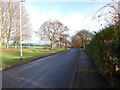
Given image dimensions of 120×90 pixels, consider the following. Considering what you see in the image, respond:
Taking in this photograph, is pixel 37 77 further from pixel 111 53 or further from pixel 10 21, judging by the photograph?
pixel 10 21

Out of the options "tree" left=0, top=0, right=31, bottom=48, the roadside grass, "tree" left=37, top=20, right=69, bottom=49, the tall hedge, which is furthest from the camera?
"tree" left=37, top=20, right=69, bottom=49

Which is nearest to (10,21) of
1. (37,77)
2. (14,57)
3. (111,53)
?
(14,57)

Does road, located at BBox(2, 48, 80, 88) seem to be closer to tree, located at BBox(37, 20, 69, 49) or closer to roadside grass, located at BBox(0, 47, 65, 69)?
roadside grass, located at BBox(0, 47, 65, 69)

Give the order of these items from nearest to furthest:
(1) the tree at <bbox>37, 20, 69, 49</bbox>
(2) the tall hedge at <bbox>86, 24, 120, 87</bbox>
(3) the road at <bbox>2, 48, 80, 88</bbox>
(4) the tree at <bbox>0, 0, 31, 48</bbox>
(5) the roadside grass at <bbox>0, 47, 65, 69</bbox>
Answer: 1. (2) the tall hedge at <bbox>86, 24, 120, 87</bbox>
2. (3) the road at <bbox>2, 48, 80, 88</bbox>
3. (5) the roadside grass at <bbox>0, 47, 65, 69</bbox>
4. (4) the tree at <bbox>0, 0, 31, 48</bbox>
5. (1) the tree at <bbox>37, 20, 69, 49</bbox>

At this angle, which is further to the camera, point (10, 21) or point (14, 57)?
point (10, 21)

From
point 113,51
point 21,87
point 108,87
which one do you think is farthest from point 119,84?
point 21,87

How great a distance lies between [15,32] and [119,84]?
32.7m

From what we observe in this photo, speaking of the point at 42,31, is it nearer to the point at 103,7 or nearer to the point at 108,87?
the point at 103,7

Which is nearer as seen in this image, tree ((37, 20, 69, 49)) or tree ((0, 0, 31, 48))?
tree ((0, 0, 31, 48))

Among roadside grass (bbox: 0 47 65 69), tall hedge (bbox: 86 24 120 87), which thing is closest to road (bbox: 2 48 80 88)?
tall hedge (bbox: 86 24 120 87)

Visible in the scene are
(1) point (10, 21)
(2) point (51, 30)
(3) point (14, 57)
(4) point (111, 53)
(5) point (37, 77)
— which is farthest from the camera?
(2) point (51, 30)

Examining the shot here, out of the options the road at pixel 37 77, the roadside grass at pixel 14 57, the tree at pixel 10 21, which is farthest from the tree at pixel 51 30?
the road at pixel 37 77

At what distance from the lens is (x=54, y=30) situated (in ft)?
165

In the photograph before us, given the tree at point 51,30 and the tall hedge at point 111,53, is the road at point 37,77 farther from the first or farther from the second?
the tree at point 51,30
